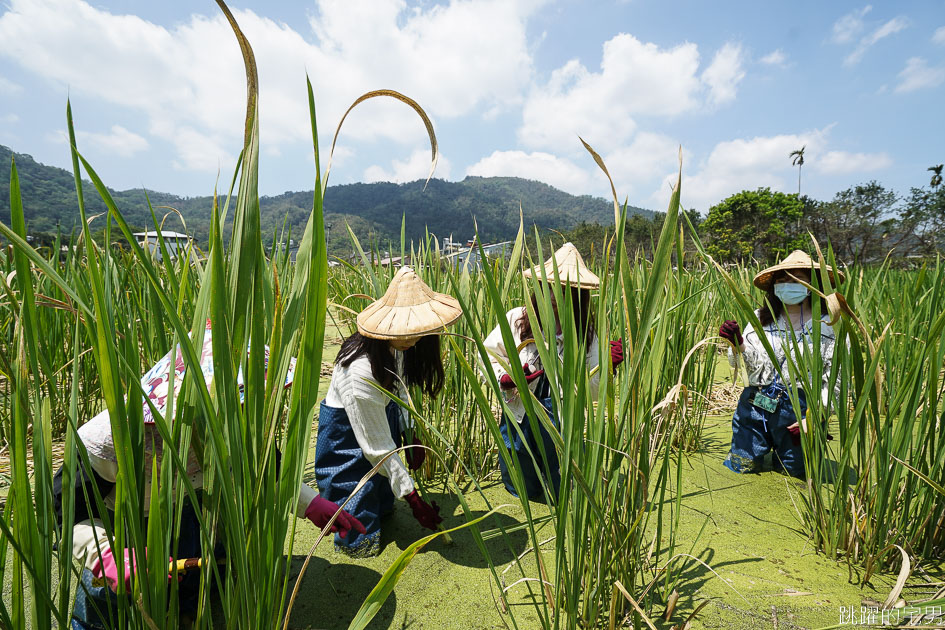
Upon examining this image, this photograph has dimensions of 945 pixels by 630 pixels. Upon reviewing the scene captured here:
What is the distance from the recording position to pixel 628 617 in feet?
3.30

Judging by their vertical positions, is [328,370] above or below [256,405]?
below

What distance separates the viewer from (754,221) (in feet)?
71.6

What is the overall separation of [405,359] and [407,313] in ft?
0.79

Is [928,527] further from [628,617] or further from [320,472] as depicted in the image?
[320,472]

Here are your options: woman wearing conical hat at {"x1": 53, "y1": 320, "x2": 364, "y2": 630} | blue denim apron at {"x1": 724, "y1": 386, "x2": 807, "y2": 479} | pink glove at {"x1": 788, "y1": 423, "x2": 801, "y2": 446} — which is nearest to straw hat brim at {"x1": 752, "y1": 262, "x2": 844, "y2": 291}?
blue denim apron at {"x1": 724, "y1": 386, "x2": 807, "y2": 479}

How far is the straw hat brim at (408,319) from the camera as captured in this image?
122 centimetres

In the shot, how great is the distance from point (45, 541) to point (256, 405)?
30cm

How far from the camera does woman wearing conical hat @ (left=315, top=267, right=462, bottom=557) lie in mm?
1298

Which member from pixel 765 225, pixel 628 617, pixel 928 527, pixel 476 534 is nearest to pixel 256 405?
pixel 476 534

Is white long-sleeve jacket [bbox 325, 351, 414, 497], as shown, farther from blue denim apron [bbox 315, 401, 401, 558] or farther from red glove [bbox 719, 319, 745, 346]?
red glove [bbox 719, 319, 745, 346]

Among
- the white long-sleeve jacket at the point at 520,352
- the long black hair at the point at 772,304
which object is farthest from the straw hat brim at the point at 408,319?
the long black hair at the point at 772,304

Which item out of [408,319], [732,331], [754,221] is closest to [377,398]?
[408,319]

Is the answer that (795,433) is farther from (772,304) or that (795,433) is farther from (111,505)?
(111,505)

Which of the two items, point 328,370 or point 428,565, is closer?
point 428,565
